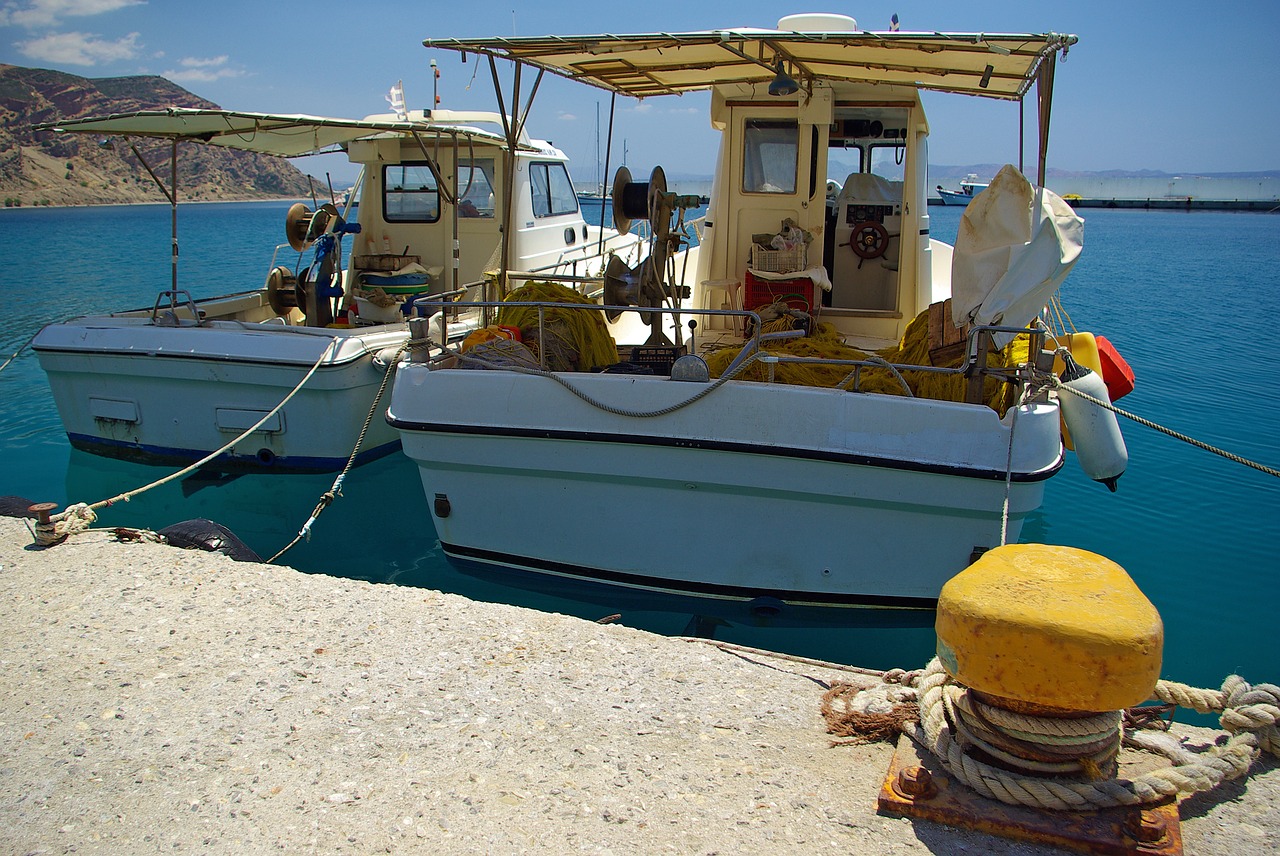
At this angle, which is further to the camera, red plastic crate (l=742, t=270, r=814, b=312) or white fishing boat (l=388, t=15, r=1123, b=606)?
red plastic crate (l=742, t=270, r=814, b=312)

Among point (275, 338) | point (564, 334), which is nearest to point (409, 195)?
point (275, 338)

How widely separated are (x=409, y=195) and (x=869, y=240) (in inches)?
212

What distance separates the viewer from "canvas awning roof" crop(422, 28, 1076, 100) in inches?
186

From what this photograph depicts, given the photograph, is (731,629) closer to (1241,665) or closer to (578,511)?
(578,511)

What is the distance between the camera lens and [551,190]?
11.0 metres

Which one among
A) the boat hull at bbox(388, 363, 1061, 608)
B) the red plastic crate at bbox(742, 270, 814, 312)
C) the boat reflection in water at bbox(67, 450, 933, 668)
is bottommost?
the boat reflection in water at bbox(67, 450, 933, 668)

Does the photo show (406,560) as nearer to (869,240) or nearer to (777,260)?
(777,260)

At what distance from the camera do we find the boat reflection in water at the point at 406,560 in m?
5.36

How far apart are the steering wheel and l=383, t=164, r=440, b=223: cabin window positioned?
4883 millimetres

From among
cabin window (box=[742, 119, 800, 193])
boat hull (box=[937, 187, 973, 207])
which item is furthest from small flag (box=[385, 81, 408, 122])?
boat hull (box=[937, 187, 973, 207])

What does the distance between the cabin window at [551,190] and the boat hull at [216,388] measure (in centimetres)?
338

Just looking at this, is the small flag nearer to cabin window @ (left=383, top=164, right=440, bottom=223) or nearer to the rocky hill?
cabin window @ (left=383, top=164, right=440, bottom=223)

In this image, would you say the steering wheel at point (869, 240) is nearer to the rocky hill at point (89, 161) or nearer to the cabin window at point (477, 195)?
the cabin window at point (477, 195)

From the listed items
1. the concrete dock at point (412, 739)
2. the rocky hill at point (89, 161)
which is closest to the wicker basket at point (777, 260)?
the concrete dock at point (412, 739)
